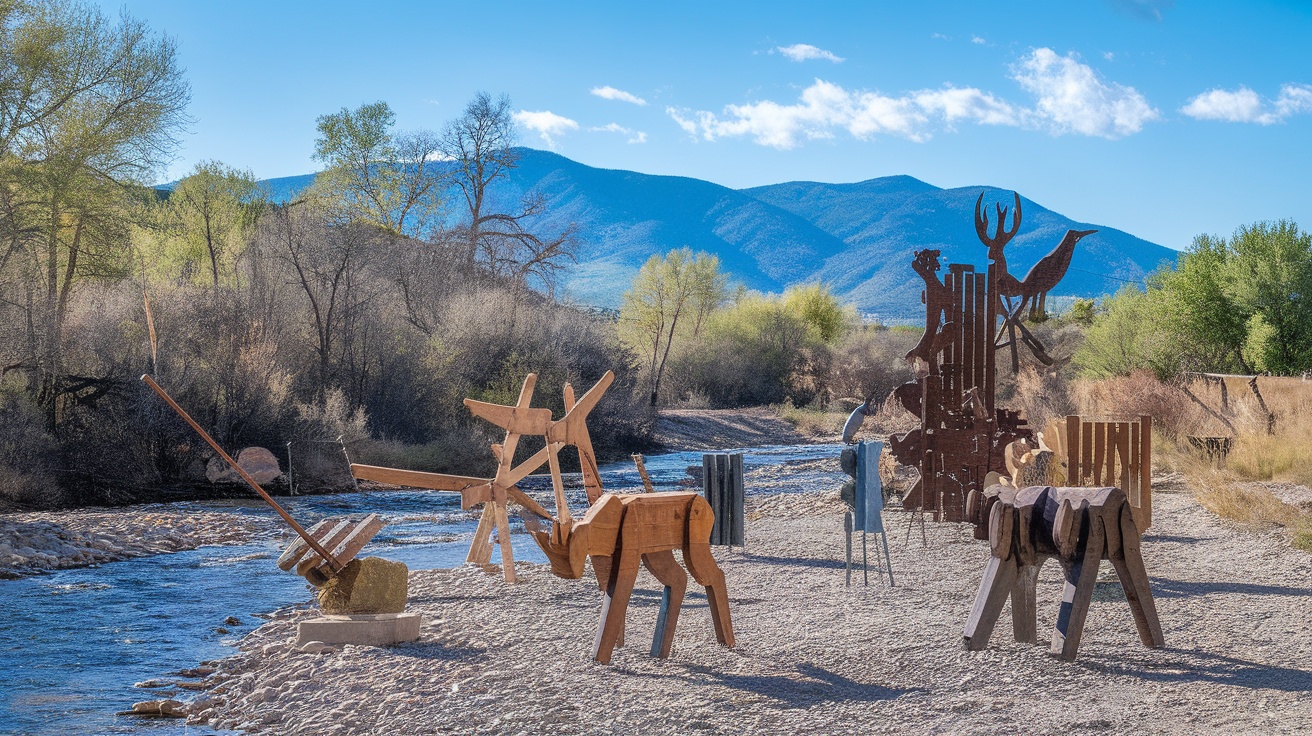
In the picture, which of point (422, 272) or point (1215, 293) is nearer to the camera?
point (1215, 293)

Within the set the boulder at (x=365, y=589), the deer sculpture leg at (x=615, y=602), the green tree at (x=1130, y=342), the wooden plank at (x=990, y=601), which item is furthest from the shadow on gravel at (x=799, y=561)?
the green tree at (x=1130, y=342)

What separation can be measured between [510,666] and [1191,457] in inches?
523

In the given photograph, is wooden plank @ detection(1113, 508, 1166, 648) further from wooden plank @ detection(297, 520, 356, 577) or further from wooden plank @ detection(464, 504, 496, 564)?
wooden plank @ detection(464, 504, 496, 564)

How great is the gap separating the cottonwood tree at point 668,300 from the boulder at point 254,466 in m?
30.3

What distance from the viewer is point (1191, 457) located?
16578 mm

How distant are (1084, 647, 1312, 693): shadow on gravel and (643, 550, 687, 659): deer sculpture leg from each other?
267cm

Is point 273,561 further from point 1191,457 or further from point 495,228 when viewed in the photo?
point 495,228

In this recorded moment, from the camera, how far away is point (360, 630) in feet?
26.2

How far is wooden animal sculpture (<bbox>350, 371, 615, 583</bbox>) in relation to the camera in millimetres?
8070

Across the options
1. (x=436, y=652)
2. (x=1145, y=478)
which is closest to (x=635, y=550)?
(x=436, y=652)

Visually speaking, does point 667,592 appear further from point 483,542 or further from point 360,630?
point 483,542

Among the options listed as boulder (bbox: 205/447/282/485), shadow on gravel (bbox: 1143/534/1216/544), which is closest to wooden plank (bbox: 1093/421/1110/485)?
shadow on gravel (bbox: 1143/534/1216/544)

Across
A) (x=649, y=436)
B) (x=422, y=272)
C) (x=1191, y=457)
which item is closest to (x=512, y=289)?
(x=422, y=272)

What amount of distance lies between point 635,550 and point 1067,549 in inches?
110
